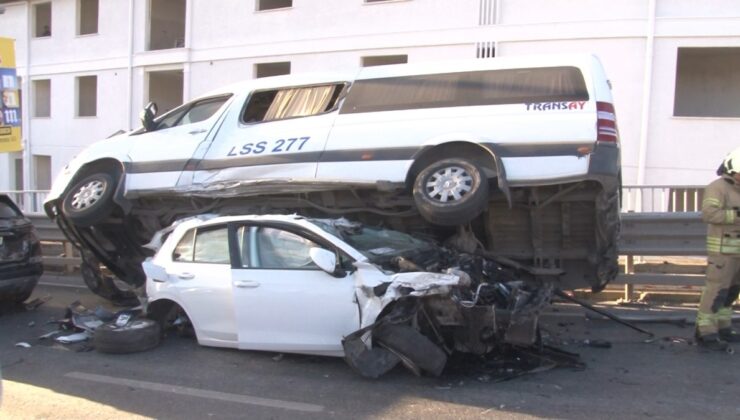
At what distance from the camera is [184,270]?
19.5ft

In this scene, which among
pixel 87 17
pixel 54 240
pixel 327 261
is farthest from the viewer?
pixel 87 17

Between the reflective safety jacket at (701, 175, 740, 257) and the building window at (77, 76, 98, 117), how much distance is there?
20813 mm

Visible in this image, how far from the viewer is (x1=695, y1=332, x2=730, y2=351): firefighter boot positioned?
588 centimetres

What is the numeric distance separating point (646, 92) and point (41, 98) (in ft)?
69.6

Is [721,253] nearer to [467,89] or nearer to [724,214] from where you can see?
[724,214]

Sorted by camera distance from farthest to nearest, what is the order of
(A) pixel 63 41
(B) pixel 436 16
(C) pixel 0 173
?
(C) pixel 0 173, (A) pixel 63 41, (B) pixel 436 16

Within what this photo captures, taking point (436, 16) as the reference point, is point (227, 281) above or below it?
below

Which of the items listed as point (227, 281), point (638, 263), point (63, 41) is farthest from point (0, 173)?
point (638, 263)

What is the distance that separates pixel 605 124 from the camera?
5.62 m

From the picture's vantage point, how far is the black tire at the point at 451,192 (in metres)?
5.71

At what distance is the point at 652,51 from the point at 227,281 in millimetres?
11371

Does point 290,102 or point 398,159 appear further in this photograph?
point 290,102

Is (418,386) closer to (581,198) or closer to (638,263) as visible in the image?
(581,198)

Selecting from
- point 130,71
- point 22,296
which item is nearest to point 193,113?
point 22,296
